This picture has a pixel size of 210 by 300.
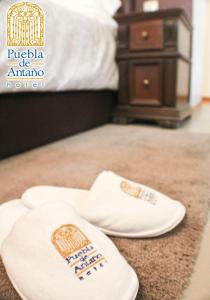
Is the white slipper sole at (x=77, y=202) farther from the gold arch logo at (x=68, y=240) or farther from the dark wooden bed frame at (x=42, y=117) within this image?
the dark wooden bed frame at (x=42, y=117)

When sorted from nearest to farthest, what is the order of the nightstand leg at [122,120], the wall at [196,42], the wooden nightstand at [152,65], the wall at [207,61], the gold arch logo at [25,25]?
the gold arch logo at [25,25]
the wooden nightstand at [152,65]
the nightstand leg at [122,120]
the wall at [196,42]
the wall at [207,61]

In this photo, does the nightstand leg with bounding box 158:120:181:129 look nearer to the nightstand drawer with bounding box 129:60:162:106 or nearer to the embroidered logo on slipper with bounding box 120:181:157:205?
the nightstand drawer with bounding box 129:60:162:106

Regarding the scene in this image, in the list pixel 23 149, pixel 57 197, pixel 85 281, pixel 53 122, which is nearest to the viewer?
pixel 85 281

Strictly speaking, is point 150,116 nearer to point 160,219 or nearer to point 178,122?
point 178,122

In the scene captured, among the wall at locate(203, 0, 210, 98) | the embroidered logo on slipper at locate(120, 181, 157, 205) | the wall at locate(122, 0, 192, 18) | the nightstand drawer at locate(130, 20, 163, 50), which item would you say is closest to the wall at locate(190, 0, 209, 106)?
the wall at locate(122, 0, 192, 18)

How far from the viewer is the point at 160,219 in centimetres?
49

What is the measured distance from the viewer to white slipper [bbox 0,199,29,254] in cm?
46

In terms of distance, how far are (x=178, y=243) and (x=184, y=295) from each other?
0.11 meters

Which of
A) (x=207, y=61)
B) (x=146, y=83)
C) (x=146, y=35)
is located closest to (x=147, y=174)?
(x=146, y=83)

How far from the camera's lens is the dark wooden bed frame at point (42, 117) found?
99 cm

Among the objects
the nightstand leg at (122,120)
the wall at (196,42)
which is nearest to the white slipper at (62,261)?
the nightstand leg at (122,120)

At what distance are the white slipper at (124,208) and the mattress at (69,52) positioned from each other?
0.55 m

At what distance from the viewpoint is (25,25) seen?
3.28 feet

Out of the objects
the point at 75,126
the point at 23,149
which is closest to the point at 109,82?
the point at 75,126
